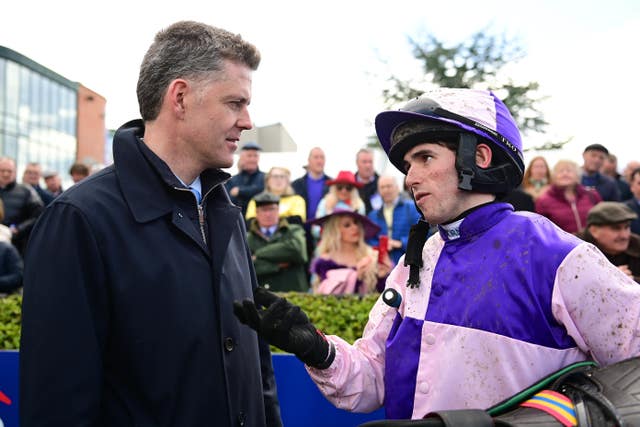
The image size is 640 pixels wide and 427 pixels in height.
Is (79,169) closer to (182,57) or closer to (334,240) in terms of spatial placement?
(334,240)

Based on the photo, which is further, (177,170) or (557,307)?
(177,170)

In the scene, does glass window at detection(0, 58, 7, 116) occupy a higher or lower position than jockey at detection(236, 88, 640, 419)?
higher

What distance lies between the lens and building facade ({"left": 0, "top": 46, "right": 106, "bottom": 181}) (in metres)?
32.7

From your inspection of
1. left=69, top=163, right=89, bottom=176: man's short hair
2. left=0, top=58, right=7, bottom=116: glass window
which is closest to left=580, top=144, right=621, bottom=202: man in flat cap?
left=69, top=163, right=89, bottom=176: man's short hair

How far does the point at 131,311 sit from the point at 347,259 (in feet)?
14.2

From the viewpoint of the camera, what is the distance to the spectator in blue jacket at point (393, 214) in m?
7.25

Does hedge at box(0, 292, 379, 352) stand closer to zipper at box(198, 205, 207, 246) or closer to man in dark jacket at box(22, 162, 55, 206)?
zipper at box(198, 205, 207, 246)

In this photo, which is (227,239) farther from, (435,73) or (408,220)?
(435,73)

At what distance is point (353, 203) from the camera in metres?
7.29

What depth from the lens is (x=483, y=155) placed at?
90.8 inches

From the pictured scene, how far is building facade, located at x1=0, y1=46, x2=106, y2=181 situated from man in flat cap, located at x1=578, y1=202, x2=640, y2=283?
87.2 feet

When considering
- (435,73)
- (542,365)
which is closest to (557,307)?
(542,365)

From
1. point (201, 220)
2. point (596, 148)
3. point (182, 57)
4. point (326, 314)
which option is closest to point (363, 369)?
point (201, 220)

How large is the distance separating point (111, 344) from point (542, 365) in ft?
4.46
